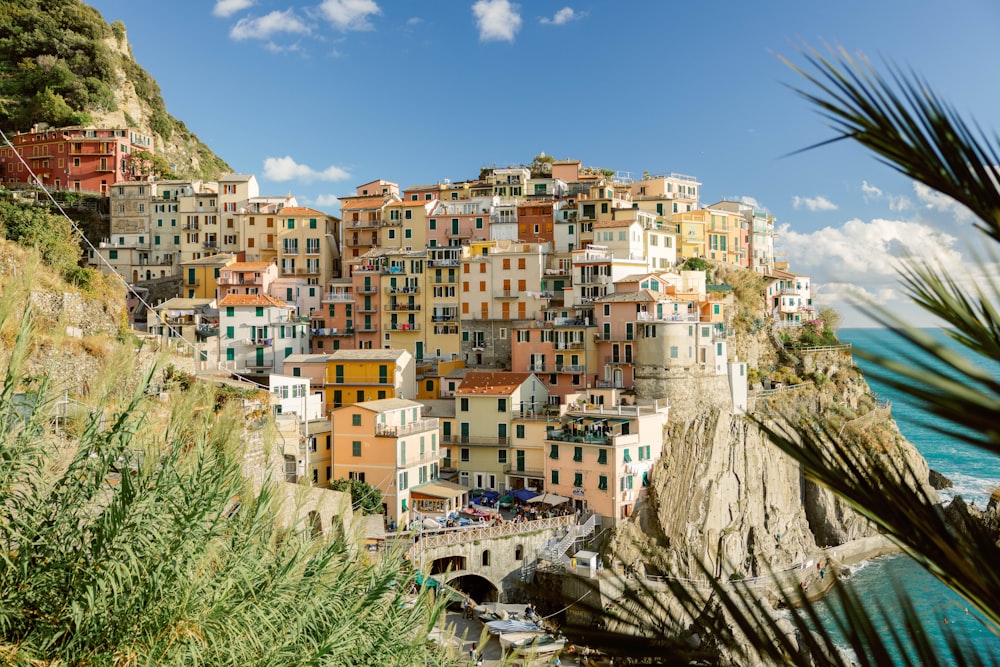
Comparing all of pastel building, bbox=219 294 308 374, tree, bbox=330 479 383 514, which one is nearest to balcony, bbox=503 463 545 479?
tree, bbox=330 479 383 514

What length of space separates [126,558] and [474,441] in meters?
31.0

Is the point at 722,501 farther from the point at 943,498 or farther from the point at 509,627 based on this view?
the point at 943,498

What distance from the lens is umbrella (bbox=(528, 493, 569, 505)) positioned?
109 ft

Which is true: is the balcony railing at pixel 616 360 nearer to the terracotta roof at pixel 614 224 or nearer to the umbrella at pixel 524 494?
the umbrella at pixel 524 494

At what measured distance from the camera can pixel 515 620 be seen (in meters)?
26.3

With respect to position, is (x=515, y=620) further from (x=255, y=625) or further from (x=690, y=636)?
(x=690, y=636)

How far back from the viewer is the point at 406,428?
33.6 meters

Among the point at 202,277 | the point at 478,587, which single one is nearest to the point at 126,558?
the point at 478,587

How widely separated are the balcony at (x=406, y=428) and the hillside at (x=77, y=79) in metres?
39.6

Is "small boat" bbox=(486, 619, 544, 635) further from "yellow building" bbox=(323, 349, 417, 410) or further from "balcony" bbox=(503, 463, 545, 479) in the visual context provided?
"yellow building" bbox=(323, 349, 417, 410)

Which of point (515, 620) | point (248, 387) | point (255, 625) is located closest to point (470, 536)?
point (515, 620)

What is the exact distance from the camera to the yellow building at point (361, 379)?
3897cm

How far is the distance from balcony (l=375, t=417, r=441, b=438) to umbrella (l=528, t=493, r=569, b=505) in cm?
486

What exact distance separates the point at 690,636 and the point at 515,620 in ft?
85.5
